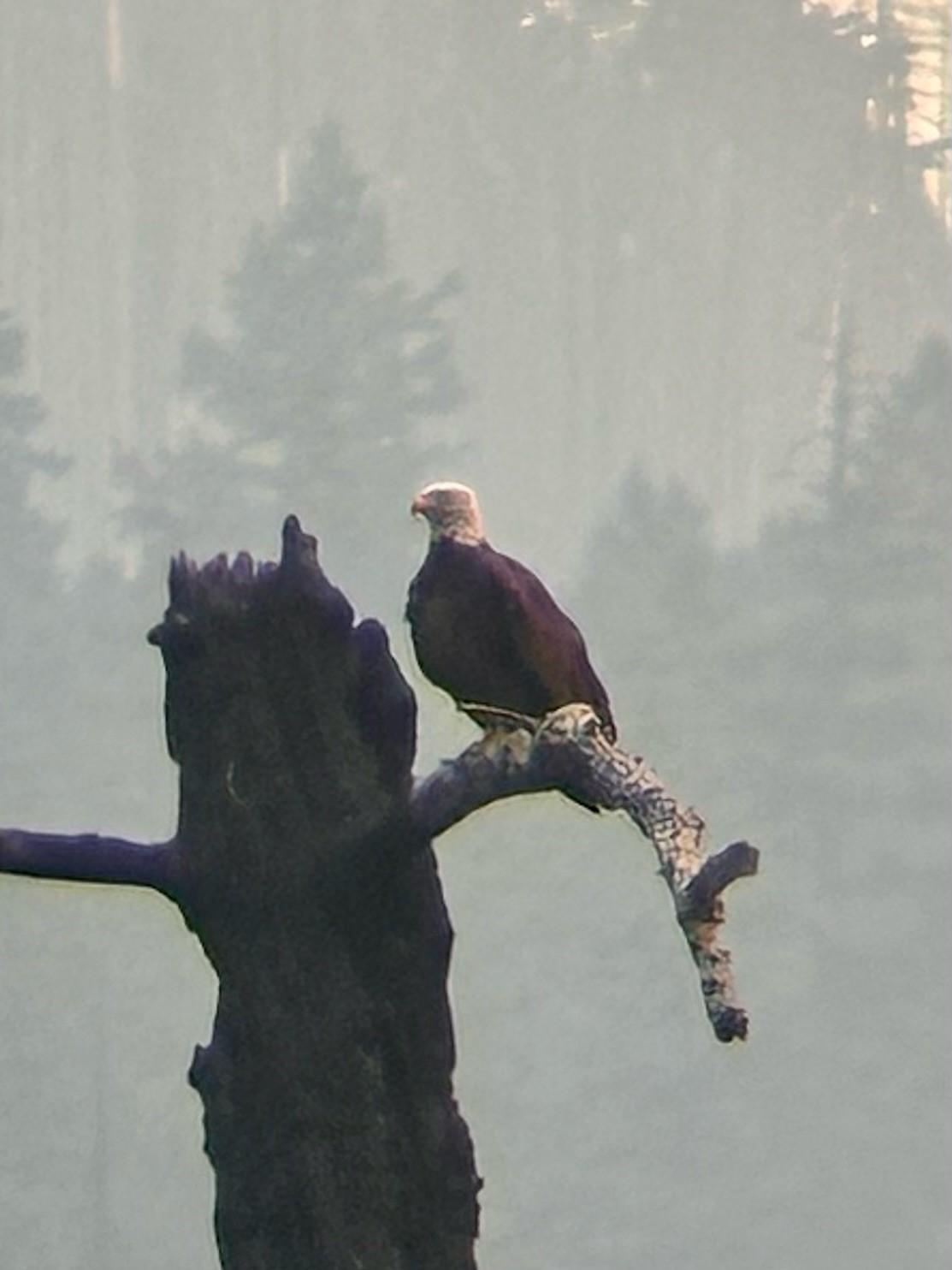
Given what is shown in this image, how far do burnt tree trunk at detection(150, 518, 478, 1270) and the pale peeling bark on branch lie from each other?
65 mm

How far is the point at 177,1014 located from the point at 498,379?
9.99 ft

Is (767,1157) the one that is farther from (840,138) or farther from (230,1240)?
(230,1240)

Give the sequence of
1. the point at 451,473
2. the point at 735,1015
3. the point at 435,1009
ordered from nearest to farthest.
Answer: the point at 735,1015 → the point at 435,1009 → the point at 451,473

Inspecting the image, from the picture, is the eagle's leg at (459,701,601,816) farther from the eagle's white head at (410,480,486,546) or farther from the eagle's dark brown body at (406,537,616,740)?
the eagle's white head at (410,480,486,546)

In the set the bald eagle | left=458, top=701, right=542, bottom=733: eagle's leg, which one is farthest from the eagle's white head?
left=458, top=701, right=542, bottom=733: eagle's leg

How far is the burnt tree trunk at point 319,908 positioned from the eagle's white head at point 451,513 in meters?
0.23

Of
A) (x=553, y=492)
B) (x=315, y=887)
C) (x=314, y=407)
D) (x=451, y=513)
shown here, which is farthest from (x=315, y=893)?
(x=553, y=492)

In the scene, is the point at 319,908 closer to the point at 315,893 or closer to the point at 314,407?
the point at 315,893

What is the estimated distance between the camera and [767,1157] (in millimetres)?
11938

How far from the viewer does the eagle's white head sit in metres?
2.55

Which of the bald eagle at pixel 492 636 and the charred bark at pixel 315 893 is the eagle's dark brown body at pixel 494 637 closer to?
the bald eagle at pixel 492 636

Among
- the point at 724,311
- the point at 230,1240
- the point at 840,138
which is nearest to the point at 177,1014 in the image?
the point at 724,311

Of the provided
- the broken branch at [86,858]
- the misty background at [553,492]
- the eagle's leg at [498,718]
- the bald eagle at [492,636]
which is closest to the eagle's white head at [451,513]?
the bald eagle at [492,636]

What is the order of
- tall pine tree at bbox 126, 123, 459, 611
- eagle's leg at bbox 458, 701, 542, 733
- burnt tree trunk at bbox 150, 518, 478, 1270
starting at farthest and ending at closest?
tall pine tree at bbox 126, 123, 459, 611
eagle's leg at bbox 458, 701, 542, 733
burnt tree trunk at bbox 150, 518, 478, 1270
